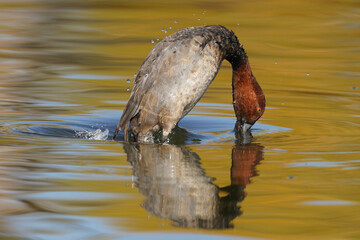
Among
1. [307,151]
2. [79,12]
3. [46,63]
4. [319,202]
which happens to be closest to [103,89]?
[46,63]

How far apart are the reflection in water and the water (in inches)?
0.5

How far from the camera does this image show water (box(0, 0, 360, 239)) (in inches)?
155

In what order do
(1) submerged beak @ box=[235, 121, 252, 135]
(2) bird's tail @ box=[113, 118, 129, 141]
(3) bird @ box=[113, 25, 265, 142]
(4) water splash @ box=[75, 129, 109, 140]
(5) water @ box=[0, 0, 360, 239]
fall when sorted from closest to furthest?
1. (5) water @ box=[0, 0, 360, 239]
2. (3) bird @ box=[113, 25, 265, 142]
3. (2) bird's tail @ box=[113, 118, 129, 141]
4. (4) water splash @ box=[75, 129, 109, 140]
5. (1) submerged beak @ box=[235, 121, 252, 135]

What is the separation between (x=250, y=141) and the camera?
6.63 meters

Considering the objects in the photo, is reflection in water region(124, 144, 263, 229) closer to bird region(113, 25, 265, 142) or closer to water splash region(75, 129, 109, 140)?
bird region(113, 25, 265, 142)

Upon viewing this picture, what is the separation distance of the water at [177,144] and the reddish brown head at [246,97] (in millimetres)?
184

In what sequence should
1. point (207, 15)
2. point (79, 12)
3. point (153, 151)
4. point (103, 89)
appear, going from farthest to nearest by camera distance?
point (79, 12)
point (207, 15)
point (103, 89)
point (153, 151)

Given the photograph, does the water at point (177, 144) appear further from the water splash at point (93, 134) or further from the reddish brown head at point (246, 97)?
the reddish brown head at point (246, 97)

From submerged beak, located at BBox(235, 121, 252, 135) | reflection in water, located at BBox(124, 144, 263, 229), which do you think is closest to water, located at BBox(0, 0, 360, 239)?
reflection in water, located at BBox(124, 144, 263, 229)

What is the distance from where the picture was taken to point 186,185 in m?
4.67

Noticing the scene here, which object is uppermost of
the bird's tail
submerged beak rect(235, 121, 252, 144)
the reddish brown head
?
the reddish brown head

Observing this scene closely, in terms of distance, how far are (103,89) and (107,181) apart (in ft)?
15.5

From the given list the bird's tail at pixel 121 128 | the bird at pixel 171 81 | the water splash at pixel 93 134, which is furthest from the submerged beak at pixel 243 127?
the water splash at pixel 93 134

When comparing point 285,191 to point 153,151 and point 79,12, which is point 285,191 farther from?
point 79,12
